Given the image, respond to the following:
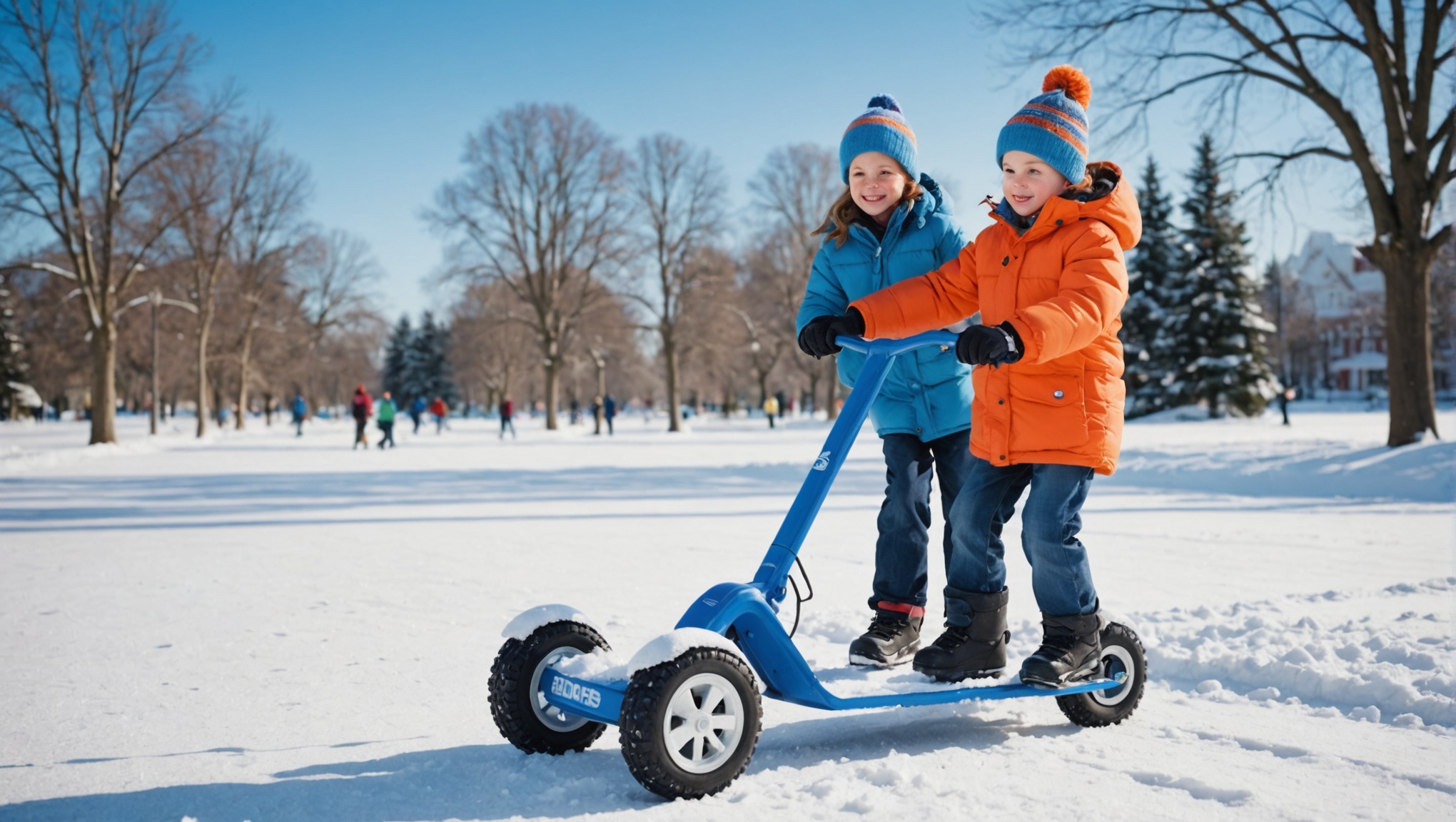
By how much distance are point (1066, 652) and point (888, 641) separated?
0.68 m

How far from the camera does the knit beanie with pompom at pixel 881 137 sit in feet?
11.5

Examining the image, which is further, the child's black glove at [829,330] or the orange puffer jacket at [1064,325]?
the child's black glove at [829,330]

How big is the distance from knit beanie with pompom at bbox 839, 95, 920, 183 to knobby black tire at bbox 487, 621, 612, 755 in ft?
6.10

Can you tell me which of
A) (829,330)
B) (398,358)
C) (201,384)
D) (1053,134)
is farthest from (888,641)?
(398,358)

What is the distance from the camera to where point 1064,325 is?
8.80 ft

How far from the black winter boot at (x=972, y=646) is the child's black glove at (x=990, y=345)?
3.29 feet

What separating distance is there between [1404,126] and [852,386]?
53.2ft

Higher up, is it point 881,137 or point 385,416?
point 881,137

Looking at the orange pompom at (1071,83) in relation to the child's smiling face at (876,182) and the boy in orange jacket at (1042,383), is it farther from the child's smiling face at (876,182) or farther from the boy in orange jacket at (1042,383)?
the child's smiling face at (876,182)

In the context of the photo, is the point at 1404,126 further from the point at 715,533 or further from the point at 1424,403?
the point at 715,533

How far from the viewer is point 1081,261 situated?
2895mm

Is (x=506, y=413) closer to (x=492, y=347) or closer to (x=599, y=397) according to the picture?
(x=599, y=397)

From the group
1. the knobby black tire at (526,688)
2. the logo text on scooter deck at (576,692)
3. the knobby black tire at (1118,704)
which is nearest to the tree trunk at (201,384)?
the knobby black tire at (526,688)

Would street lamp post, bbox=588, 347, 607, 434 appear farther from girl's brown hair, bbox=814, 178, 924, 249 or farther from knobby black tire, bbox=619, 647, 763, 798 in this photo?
knobby black tire, bbox=619, 647, 763, 798
